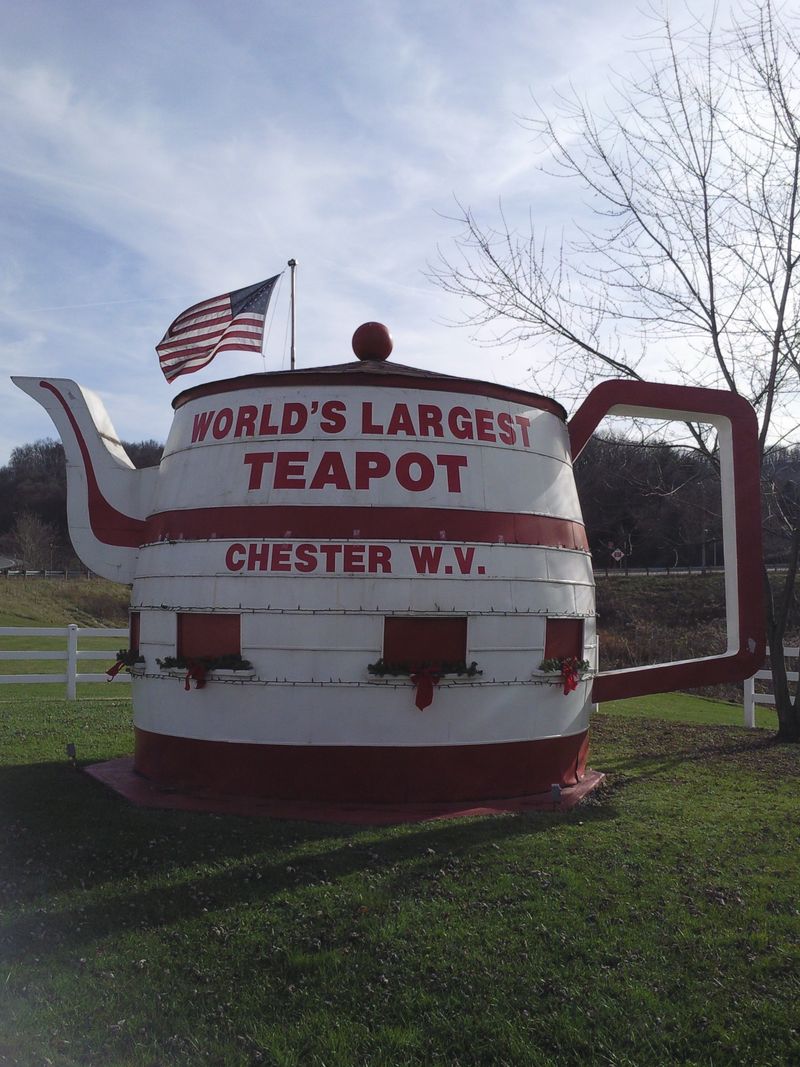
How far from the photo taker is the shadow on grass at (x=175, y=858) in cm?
600

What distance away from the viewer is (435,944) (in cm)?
550

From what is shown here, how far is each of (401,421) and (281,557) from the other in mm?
1821

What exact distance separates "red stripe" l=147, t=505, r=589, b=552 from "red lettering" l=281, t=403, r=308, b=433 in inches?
33.1

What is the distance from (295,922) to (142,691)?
453 centimetres

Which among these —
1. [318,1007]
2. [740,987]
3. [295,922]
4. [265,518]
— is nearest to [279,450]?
[265,518]

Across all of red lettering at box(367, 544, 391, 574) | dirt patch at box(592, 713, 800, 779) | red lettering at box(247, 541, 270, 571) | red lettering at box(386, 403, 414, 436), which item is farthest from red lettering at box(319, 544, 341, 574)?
dirt patch at box(592, 713, 800, 779)

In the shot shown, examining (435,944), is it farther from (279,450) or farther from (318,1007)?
(279,450)

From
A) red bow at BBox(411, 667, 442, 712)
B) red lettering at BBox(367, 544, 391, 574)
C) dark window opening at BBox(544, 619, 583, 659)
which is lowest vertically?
red bow at BBox(411, 667, 442, 712)

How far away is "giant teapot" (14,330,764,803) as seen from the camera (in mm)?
8570

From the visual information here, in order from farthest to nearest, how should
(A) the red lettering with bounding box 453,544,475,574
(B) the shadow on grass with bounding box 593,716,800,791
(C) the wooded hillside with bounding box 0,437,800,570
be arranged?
(C) the wooded hillside with bounding box 0,437,800,570
(B) the shadow on grass with bounding box 593,716,800,791
(A) the red lettering with bounding box 453,544,475,574

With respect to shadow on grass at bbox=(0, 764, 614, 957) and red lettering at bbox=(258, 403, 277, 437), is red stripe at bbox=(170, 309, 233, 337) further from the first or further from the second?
shadow on grass at bbox=(0, 764, 614, 957)

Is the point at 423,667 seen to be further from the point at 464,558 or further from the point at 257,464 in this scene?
the point at 257,464

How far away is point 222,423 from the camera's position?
947 cm

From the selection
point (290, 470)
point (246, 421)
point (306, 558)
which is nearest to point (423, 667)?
point (306, 558)
